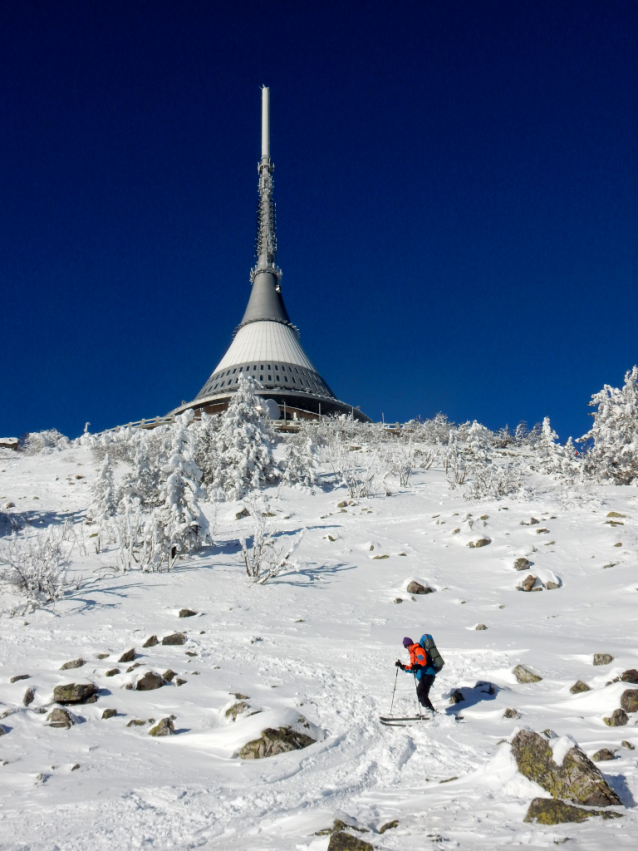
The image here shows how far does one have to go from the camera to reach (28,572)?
1266 centimetres

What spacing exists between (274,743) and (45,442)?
43835mm

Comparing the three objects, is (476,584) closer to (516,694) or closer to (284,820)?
(516,694)

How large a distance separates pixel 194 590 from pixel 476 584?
7309 mm

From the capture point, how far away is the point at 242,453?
94.8ft

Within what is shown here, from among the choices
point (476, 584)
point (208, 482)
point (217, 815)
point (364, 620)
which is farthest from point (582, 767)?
point (208, 482)

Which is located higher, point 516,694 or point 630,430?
point 630,430

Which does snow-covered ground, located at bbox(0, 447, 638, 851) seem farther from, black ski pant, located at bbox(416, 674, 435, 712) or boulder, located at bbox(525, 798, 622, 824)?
black ski pant, located at bbox(416, 674, 435, 712)

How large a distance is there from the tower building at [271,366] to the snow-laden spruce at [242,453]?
46.1ft

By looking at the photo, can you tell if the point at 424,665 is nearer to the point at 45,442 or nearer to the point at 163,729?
the point at 163,729

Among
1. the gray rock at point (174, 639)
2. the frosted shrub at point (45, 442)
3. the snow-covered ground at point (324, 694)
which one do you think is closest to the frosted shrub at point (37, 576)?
the snow-covered ground at point (324, 694)

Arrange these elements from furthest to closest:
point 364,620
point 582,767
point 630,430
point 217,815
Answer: point 630,430, point 364,620, point 217,815, point 582,767

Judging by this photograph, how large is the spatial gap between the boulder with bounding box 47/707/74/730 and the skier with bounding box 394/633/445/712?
4189 mm

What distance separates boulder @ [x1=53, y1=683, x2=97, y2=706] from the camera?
7297 millimetres

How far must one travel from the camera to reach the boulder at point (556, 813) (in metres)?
3.89
